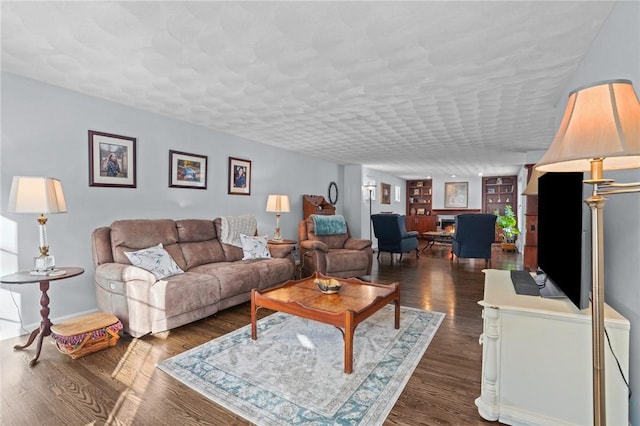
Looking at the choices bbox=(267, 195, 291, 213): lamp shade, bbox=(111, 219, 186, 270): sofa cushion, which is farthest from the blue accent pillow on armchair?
bbox=(111, 219, 186, 270): sofa cushion

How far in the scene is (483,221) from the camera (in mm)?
5887

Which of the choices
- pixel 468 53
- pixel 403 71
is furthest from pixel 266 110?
pixel 468 53

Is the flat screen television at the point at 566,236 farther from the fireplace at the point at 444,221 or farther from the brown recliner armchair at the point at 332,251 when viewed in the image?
the fireplace at the point at 444,221

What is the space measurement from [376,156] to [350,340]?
506cm

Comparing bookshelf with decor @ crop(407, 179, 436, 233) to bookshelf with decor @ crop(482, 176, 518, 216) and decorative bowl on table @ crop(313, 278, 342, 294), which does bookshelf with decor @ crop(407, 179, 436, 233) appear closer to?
bookshelf with decor @ crop(482, 176, 518, 216)

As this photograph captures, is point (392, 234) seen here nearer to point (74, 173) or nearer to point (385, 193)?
point (385, 193)

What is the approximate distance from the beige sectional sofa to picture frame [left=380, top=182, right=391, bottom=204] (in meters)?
5.99

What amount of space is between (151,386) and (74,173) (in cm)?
239

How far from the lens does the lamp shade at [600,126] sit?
3.02ft

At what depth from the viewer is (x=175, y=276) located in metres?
3.17

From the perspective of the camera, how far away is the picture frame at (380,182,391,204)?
980 centimetres

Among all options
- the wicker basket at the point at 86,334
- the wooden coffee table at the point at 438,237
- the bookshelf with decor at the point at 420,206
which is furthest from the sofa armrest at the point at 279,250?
the bookshelf with decor at the point at 420,206

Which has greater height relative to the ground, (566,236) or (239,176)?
(239,176)

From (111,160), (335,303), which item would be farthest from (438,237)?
(111,160)
